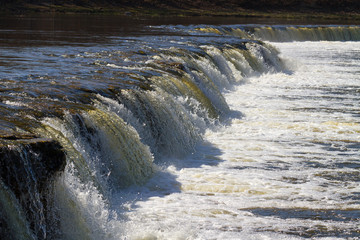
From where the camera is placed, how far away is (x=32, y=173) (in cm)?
730

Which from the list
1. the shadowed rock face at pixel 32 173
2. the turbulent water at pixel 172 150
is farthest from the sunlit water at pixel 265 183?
the shadowed rock face at pixel 32 173

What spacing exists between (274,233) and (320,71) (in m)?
21.2

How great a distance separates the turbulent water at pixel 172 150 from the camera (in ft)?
27.8

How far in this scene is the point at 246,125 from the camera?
15945 mm

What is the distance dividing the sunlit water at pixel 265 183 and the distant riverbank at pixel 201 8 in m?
46.6

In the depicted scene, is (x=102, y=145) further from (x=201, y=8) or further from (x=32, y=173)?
(x=201, y=8)

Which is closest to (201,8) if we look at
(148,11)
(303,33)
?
(148,11)

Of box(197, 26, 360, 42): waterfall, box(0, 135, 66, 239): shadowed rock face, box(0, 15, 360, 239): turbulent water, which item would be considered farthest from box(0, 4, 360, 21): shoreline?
box(0, 135, 66, 239): shadowed rock face

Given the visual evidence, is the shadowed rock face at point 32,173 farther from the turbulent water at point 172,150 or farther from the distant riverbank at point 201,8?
the distant riverbank at point 201,8

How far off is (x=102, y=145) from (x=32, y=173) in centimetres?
300

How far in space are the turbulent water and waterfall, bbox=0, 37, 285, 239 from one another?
2 cm

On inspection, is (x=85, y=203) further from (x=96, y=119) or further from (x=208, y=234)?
(x=96, y=119)

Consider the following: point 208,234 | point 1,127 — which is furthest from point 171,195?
point 1,127

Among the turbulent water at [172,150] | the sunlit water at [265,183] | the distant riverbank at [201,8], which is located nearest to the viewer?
the turbulent water at [172,150]
